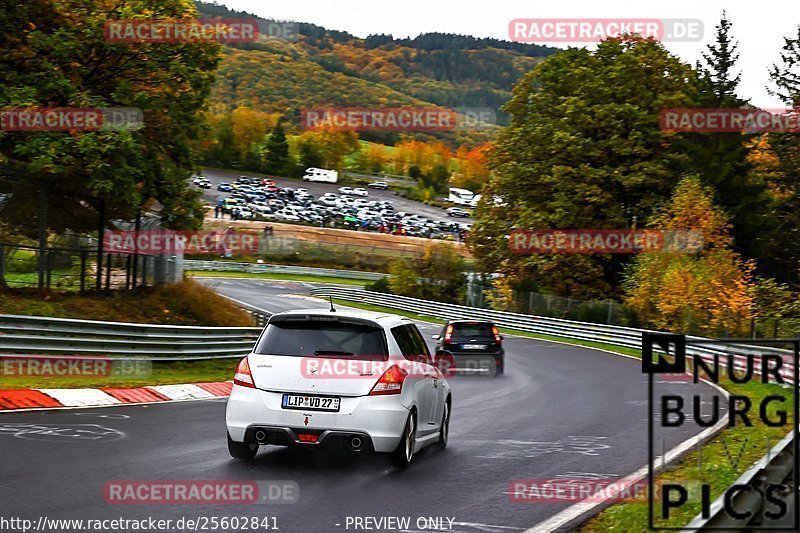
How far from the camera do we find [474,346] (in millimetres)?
29516

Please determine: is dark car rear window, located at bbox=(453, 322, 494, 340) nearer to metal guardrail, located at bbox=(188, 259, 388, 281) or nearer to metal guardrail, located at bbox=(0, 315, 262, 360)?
metal guardrail, located at bbox=(0, 315, 262, 360)

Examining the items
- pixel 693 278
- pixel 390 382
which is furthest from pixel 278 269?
pixel 390 382

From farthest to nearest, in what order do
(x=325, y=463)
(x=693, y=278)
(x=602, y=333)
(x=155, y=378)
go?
1. (x=602, y=333)
2. (x=693, y=278)
3. (x=155, y=378)
4. (x=325, y=463)

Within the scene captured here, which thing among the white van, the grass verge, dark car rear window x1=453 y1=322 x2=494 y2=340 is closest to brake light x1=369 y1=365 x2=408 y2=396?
the grass verge

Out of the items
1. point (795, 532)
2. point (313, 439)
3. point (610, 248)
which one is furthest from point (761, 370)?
point (610, 248)

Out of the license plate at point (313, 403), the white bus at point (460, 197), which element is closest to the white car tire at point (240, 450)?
the license plate at point (313, 403)

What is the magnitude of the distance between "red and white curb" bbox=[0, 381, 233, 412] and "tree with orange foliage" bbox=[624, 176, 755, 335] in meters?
24.2

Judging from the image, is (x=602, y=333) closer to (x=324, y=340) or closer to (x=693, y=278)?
(x=693, y=278)

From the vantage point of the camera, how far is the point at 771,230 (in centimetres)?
5494

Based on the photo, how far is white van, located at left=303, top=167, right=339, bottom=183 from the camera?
15800cm

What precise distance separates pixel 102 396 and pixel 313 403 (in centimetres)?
753

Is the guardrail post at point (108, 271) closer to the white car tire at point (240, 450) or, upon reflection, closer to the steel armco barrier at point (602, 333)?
the steel armco barrier at point (602, 333)

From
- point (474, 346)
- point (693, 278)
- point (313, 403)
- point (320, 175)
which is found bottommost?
point (474, 346)

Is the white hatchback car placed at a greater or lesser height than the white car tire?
greater
